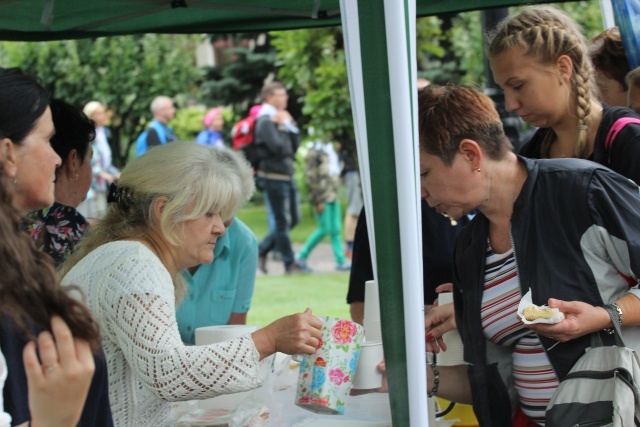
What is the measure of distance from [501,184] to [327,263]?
9781 mm

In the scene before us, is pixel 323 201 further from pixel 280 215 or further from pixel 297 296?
pixel 297 296

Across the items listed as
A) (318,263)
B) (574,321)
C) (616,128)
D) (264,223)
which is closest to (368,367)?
(574,321)

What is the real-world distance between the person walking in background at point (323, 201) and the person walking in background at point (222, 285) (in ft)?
22.6

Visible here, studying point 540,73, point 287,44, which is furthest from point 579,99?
point 287,44

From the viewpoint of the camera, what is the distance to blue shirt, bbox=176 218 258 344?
13.0ft

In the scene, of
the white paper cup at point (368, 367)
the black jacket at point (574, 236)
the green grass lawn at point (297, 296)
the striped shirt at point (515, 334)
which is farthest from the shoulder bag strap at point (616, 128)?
the green grass lawn at point (297, 296)

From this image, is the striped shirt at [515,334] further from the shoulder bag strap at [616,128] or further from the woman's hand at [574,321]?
the shoulder bag strap at [616,128]

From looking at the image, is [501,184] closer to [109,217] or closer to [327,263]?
[109,217]

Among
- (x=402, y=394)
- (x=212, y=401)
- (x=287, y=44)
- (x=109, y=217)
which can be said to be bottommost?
(x=212, y=401)

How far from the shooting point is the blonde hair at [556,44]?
2904mm

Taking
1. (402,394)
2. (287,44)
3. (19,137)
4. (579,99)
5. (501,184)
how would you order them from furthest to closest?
(287,44), (579,99), (501,184), (402,394), (19,137)

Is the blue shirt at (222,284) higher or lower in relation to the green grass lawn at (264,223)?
higher

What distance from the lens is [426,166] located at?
256 centimetres

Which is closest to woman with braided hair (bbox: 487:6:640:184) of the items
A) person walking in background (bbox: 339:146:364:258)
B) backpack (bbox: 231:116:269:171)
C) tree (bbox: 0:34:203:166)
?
backpack (bbox: 231:116:269:171)
